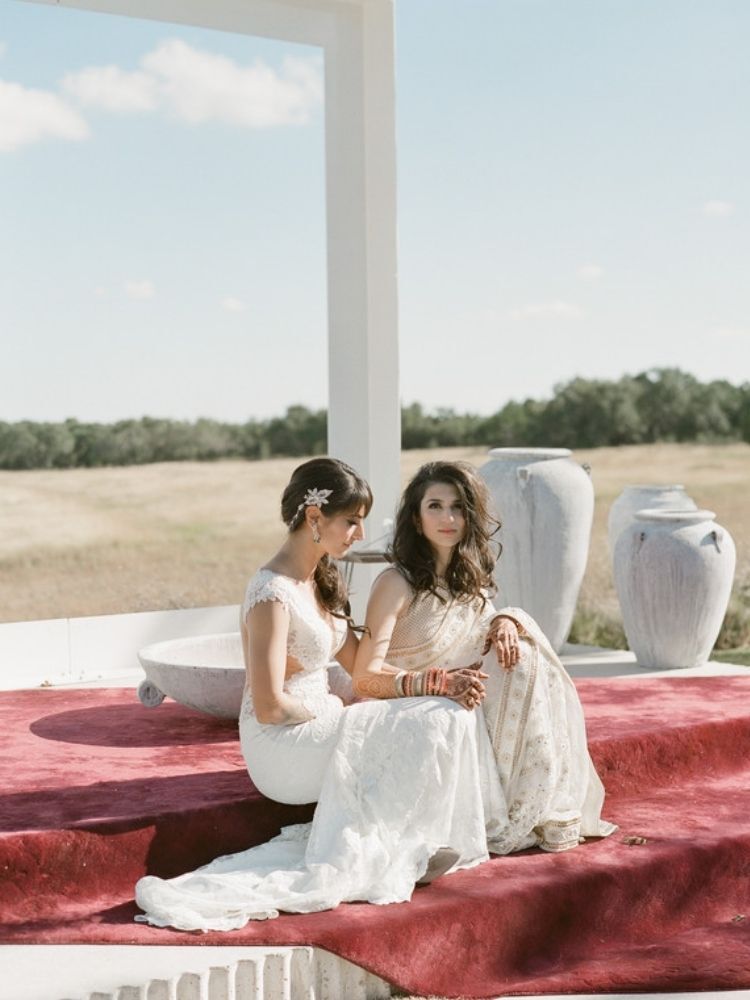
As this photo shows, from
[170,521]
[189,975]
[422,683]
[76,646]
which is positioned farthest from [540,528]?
[170,521]

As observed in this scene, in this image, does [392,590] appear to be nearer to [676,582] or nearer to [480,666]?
[480,666]

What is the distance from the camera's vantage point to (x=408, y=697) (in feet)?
9.82

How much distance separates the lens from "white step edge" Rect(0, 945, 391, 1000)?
96.9 inches

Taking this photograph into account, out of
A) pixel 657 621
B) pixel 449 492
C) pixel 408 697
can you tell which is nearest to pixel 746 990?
pixel 408 697

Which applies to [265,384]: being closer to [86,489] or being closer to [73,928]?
[86,489]

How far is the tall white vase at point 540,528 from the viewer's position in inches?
208

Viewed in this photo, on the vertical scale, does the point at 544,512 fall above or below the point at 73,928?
above

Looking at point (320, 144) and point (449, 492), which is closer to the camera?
point (449, 492)

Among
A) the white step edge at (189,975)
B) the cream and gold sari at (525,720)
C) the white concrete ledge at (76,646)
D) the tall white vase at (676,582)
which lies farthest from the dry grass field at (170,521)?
the white step edge at (189,975)

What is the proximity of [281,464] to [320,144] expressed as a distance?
10.8 ft

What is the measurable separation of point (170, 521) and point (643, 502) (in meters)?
8.95

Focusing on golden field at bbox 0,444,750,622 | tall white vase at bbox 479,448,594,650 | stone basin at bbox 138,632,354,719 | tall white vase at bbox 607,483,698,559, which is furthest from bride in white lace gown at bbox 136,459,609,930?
golden field at bbox 0,444,750,622

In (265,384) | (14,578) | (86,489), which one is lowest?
(14,578)

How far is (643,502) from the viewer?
557 cm
